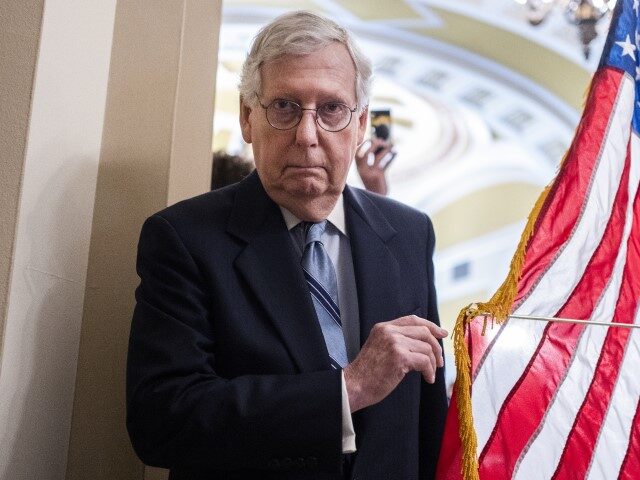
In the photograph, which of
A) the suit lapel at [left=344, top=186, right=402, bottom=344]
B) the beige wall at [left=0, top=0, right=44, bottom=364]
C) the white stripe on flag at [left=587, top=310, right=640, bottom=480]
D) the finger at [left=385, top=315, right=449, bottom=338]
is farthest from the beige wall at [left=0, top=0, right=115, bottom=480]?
the white stripe on flag at [left=587, top=310, right=640, bottom=480]

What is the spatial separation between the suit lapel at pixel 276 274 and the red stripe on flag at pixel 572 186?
47 centimetres

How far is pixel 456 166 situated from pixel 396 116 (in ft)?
4.35

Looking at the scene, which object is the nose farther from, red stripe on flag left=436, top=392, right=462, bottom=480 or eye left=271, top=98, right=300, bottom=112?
red stripe on flag left=436, top=392, right=462, bottom=480

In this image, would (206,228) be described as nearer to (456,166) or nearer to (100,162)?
(100,162)

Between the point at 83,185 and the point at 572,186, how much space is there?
1.02 m

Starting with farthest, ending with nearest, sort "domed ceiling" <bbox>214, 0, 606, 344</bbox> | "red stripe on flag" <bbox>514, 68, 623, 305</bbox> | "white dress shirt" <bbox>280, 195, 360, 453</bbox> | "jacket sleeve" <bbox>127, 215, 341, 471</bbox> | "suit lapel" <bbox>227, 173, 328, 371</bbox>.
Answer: "domed ceiling" <bbox>214, 0, 606, 344</bbox> < "red stripe on flag" <bbox>514, 68, 623, 305</bbox> < "white dress shirt" <bbox>280, 195, 360, 453</bbox> < "suit lapel" <bbox>227, 173, 328, 371</bbox> < "jacket sleeve" <bbox>127, 215, 341, 471</bbox>

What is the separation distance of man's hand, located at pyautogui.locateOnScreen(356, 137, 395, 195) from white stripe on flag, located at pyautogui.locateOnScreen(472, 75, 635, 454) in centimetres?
112

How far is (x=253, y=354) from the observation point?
52.9 inches

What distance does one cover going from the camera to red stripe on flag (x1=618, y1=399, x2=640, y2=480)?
5.18 feet

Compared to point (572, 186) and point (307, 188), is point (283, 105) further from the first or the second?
point (572, 186)

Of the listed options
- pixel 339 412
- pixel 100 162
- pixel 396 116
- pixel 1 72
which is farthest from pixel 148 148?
pixel 396 116

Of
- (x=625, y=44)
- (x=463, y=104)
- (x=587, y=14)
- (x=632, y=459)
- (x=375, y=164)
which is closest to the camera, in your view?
(x=632, y=459)

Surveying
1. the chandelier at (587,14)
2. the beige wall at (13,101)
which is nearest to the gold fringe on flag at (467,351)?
the beige wall at (13,101)

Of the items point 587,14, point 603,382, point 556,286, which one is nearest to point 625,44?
point 556,286
